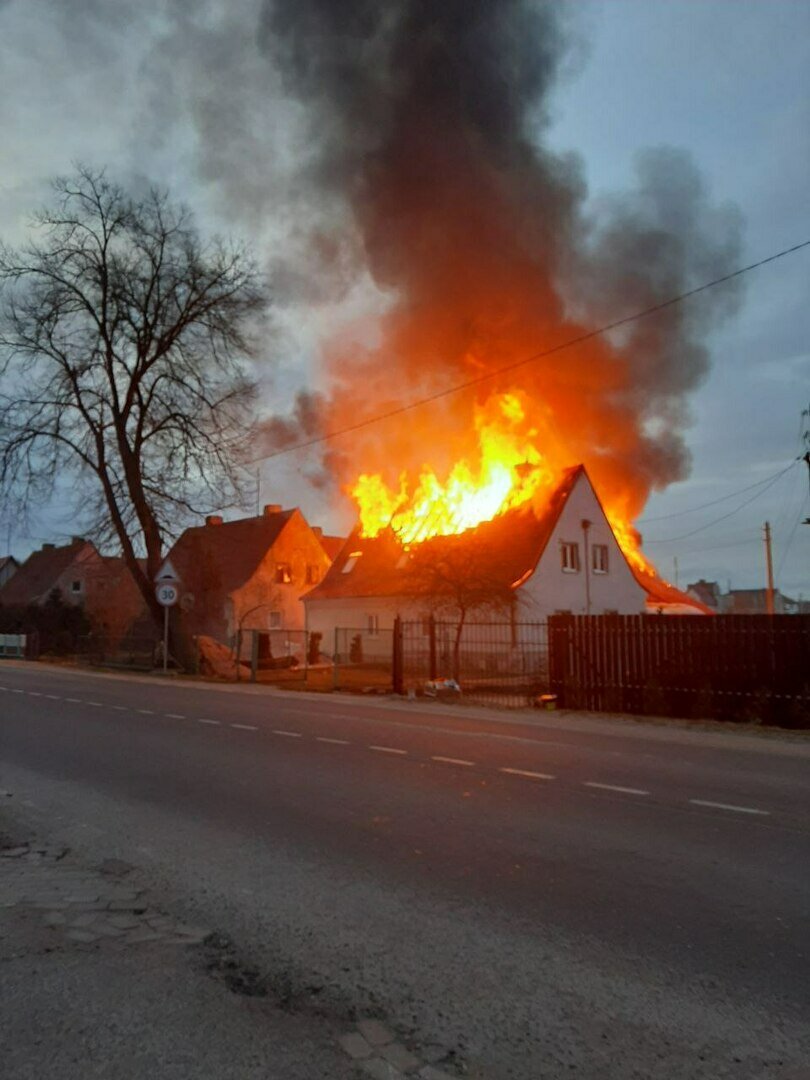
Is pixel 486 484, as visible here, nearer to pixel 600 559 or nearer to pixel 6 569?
pixel 600 559

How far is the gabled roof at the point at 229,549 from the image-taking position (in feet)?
118

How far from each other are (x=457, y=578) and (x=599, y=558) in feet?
43.4

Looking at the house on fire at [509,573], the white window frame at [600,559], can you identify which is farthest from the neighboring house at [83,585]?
the white window frame at [600,559]

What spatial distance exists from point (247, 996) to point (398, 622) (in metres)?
16.5

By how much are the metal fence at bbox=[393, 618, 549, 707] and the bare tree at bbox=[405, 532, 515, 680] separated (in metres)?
1.08

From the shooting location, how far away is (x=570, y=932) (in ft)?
14.0

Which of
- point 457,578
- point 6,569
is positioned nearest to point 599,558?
point 457,578

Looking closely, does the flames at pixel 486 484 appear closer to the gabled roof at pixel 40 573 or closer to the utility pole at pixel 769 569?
the utility pole at pixel 769 569

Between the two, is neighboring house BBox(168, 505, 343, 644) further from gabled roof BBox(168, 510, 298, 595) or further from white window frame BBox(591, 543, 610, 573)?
white window frame BBox(591, 543, 610, 573)

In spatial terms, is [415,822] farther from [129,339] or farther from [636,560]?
[636,560]

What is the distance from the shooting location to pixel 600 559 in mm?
35625

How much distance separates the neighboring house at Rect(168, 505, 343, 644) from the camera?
36.7 meters

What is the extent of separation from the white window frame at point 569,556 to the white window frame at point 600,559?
45.3 inches

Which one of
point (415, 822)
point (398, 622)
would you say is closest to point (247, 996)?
point (415, 822)
